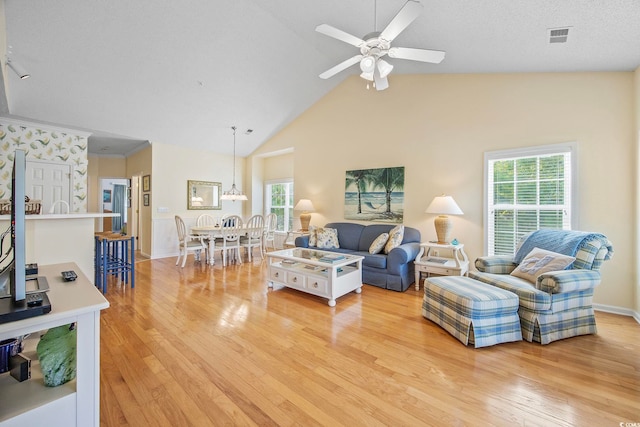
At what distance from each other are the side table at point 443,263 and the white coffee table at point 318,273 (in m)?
0.92

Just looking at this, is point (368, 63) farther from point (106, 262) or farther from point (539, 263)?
point (106, 262)

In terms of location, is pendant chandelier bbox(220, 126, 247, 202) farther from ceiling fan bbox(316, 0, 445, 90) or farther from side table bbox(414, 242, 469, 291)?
ceiling fan bbox(316, 0, 445, 90)

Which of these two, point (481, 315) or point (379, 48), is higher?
point (379, 48)

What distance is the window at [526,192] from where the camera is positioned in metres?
3.25

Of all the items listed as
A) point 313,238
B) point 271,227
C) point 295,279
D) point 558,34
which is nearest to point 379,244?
point 313,238

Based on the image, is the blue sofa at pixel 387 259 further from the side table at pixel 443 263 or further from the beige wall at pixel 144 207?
the beige wall at pixel 144 207

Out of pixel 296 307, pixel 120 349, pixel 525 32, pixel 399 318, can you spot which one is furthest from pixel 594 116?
pixel 120 349

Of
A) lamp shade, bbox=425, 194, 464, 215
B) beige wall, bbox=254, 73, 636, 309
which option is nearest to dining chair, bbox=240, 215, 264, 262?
beige wall, bbox=254, 73, 636, 309

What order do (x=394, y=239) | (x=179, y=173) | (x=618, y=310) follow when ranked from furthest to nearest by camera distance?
(x=179, y=173), (x=394, y=239), (x=618, y=310)

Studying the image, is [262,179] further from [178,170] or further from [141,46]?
[141,46]

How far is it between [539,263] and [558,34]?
7.29ft

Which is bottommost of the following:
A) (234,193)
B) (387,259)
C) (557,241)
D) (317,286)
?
(317,286)

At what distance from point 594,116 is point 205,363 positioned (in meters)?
4.73

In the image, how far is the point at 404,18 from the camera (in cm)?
192
